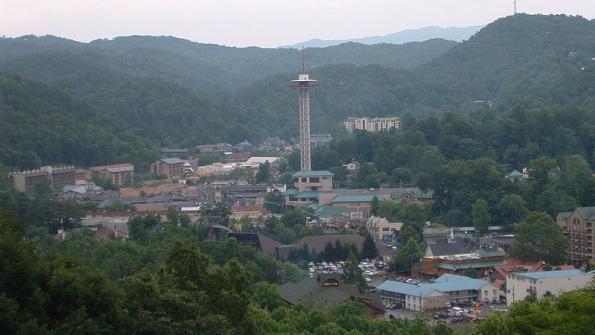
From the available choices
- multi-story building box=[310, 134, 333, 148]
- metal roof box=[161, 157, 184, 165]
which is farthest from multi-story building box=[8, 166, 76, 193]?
multi-story building box=[310, 134, 333, 148]

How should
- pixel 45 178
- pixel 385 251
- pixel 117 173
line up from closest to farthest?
pixel 385 251 → pixel 45 178 → pixel 117 173

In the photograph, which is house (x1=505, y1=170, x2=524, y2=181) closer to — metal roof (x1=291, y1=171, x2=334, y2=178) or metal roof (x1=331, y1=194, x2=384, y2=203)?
metal roof (x1=331, y1=194, x2=384, y2=203)

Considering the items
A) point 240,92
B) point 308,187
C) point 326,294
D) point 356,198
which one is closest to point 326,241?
point 326,294

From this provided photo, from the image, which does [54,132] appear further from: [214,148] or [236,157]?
[214,148]

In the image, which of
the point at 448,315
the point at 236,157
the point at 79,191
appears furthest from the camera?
the point at 236,157

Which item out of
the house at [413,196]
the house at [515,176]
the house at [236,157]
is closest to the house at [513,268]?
the house at [413,196]

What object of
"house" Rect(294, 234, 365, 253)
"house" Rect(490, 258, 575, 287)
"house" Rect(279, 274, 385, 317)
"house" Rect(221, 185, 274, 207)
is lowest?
"house" Rect(490, 258, 575, 287)

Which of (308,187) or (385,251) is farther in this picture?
(308,187)

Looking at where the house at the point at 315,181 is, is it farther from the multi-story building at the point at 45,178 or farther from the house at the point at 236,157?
the house at the point at 236,157
